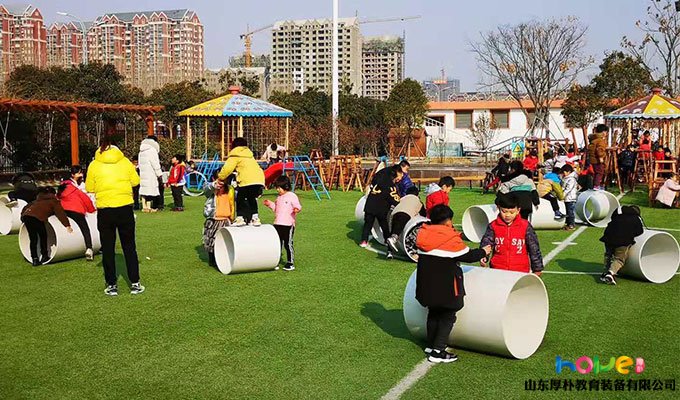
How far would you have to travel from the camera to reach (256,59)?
134250 millimetres

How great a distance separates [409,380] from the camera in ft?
20.6

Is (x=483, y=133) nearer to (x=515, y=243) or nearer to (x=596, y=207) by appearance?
(x=596, y=207)

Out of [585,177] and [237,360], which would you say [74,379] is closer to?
[237,360]

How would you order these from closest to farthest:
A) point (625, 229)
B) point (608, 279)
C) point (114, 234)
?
point (114, 234), point (625, 229), point (608, 279)

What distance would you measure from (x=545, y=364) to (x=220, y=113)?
20.7m

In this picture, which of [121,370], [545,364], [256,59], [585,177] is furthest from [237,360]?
[256,59]

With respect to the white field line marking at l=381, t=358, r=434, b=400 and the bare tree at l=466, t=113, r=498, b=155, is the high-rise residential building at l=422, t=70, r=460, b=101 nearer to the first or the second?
the bare tree at l=466, t=113, r=498, b=155

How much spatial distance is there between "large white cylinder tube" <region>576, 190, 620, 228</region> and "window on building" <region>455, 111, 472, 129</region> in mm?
45728

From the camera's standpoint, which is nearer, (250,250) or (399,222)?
(250,250)

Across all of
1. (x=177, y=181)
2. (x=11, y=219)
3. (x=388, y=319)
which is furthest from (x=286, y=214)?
(x=177, y=181)

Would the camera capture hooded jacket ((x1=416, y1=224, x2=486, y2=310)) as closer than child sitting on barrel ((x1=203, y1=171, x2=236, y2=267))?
Yes

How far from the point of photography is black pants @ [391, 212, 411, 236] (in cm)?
1198

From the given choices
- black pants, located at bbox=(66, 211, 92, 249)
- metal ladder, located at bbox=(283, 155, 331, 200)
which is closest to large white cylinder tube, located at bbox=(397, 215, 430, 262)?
black pants, located at bbox=(66, 211, 92, 249)

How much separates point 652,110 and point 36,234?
20.1 metres
